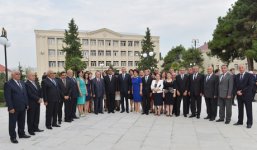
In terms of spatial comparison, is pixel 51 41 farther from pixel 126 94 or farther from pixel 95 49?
pixel 126 94

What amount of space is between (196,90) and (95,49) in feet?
236

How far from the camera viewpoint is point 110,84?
12.6 m

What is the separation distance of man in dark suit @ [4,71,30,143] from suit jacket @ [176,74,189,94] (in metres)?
5.85

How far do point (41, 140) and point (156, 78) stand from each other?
17.9 ft

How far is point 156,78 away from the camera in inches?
460

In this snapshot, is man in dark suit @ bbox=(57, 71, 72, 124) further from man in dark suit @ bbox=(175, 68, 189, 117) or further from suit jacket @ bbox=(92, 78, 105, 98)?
man in dark suit @ bbox=(175, 68, 189, 117)

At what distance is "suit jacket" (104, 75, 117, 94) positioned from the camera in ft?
41.4

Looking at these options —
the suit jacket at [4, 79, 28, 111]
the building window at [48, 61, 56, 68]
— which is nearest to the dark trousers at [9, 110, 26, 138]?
the suit jacket at [4, 79, 28, 111]

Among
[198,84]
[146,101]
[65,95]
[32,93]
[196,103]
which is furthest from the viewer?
[146,101]

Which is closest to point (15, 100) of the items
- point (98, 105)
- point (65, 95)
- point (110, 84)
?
point (65, 95)

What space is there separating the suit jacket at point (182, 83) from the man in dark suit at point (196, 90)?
6.6 inches

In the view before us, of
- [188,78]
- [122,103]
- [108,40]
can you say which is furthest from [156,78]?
[108,40]

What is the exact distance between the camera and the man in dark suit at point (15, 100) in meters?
7.21

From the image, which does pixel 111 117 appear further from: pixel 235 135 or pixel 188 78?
pixel 235 135
